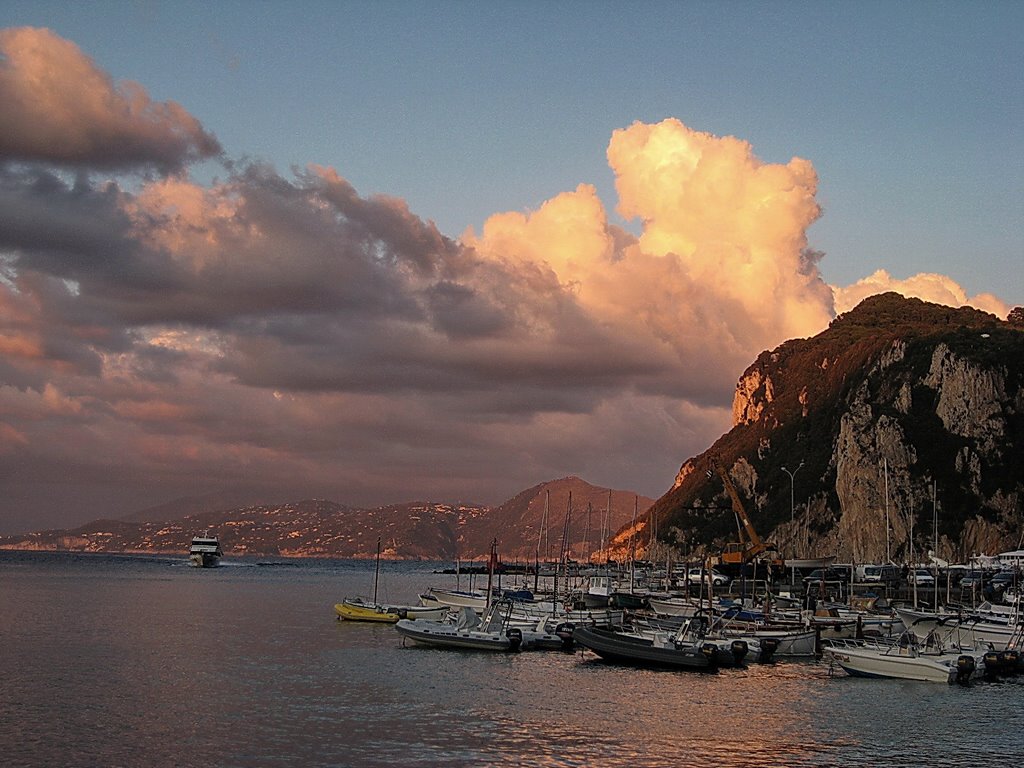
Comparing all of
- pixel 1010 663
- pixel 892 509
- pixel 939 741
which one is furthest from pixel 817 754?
pixel 892 509

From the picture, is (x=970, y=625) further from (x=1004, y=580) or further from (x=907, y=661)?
(x=1004, y=580)

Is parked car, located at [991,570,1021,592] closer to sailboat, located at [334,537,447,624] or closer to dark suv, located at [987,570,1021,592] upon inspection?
dark suv, located at [987,570,1021,592]

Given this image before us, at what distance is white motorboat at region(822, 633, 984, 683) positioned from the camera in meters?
60.1

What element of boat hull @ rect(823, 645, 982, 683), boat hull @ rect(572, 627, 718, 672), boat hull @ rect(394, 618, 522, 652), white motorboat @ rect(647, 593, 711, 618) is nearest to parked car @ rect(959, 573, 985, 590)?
white motorboat @ rect(647, 593, 711, 618)

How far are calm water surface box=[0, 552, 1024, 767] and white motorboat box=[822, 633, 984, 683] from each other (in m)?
1.10

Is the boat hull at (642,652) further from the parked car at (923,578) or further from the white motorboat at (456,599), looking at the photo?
the parked car at (923,578)

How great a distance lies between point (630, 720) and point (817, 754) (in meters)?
8.94

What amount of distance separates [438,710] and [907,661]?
28948 millimetres

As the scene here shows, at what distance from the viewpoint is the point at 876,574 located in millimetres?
152000

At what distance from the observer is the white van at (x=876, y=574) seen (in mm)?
143750

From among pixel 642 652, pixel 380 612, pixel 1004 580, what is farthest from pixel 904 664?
pixel 1004 580

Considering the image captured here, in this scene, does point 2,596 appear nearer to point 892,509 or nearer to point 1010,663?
point 1010,663

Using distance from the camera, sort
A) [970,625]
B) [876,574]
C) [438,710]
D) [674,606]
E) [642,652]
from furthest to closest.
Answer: [876,574], [674,606], [970,625], [642,652], [438,710]

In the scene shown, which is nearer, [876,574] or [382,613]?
[382,613]
